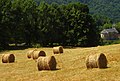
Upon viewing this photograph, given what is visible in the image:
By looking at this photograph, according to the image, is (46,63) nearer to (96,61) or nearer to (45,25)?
(96,61)

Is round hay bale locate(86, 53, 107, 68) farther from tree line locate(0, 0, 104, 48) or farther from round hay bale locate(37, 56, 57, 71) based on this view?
tree line locate(0, 0, 104, 48)

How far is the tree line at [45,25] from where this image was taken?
71.7 m

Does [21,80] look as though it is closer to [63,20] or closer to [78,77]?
[78,77]

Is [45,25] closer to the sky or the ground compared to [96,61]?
closer to the sky

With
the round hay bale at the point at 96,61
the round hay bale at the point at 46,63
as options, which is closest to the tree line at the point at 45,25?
the round hay bale at the point at 46,63

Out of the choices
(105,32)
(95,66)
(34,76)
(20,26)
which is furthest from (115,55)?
(105,32)

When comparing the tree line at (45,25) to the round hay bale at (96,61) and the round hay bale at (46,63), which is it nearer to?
the round hay bale at (46,63)

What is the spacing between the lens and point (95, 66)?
78.2ft

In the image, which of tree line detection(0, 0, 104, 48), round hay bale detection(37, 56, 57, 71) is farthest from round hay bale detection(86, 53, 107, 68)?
tree line detection(0, 0, 104, 48)

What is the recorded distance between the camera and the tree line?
71.7 metres

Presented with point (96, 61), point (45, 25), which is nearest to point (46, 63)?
point (96, 61)

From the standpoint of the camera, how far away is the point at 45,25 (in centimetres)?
7550

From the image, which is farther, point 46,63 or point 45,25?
point 45,25

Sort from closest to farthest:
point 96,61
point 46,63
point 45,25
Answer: point 96,61, point 46,63, point 45,25
